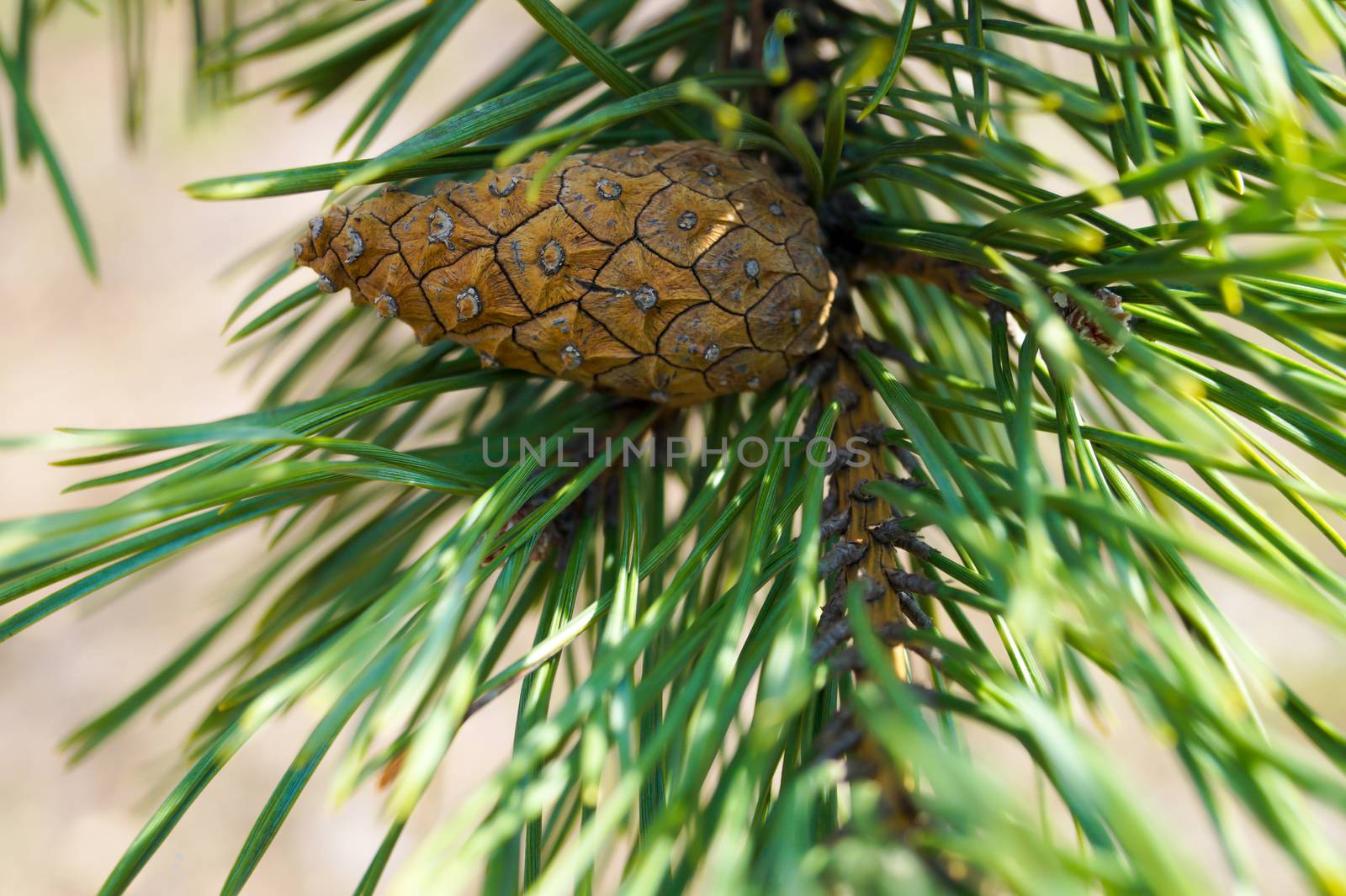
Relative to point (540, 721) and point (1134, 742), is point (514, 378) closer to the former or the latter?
point (540, 721)

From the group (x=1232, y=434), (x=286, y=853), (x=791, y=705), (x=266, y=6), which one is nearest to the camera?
(x=791, y=705)

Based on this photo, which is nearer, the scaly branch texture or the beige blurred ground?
the scaly branch texture

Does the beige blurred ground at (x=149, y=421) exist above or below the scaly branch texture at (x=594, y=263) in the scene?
below

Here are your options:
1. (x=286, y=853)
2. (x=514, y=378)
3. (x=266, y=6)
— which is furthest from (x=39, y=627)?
(x=514, y=378)

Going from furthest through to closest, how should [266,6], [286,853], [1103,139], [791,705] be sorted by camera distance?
[286,853], [266,6], [1103,139], [791,705]

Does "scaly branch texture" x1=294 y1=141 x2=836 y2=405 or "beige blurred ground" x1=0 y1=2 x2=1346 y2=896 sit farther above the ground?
"scaly branch texture" x1=294 y1=141 x2=836 y2=405

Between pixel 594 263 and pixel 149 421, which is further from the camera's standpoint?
pixel 149 421

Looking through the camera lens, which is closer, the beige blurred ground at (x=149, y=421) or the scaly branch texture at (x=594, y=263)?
the scaly branch texture at (x=594, y=263)

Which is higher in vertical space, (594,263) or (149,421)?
(594,263)
